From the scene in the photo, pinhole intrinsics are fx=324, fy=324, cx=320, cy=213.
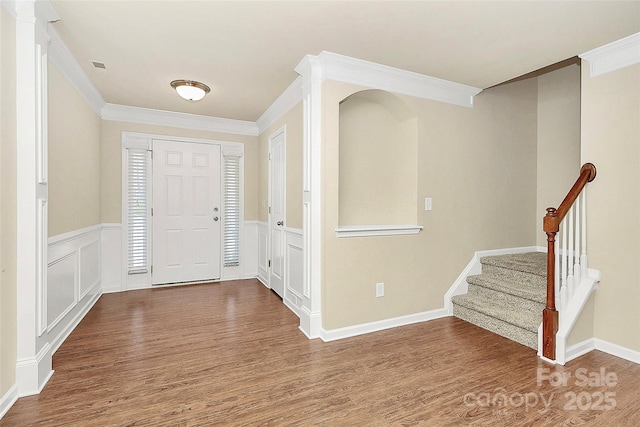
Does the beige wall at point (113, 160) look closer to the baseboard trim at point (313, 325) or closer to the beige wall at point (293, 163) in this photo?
the beige wall at point (293, 163)

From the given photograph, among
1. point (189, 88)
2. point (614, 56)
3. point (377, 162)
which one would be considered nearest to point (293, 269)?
point (377, 162)

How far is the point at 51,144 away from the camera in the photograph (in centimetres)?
257

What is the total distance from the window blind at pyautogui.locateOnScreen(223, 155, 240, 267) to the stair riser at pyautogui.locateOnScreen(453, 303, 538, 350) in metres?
3.23

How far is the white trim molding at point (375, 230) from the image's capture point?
2.89 metres

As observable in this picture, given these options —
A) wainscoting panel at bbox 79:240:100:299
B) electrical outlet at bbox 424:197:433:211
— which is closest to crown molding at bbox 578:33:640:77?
electrical outlet at bbox 424:197:433:211

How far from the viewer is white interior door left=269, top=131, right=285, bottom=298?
4.00 metres

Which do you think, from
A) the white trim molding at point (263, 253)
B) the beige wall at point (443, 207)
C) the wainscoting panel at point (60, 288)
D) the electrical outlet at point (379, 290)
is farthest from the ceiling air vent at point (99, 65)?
the electrical outlet at point (379, 290)

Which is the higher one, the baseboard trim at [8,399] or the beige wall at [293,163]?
the beige wall at [293,163]

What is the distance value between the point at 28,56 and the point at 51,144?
82cm

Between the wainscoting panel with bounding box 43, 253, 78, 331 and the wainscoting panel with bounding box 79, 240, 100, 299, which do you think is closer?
the wainscoting panel with bounding box 43, 253, 78, 331

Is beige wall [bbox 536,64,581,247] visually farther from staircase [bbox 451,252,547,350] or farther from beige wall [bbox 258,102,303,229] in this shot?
beige wall [bbox 258,102,303,229]

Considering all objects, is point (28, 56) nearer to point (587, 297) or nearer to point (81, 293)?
point (81, 293)

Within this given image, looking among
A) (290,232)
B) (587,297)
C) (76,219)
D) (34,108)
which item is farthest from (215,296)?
(587,297)

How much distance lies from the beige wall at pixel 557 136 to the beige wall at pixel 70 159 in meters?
5.05
